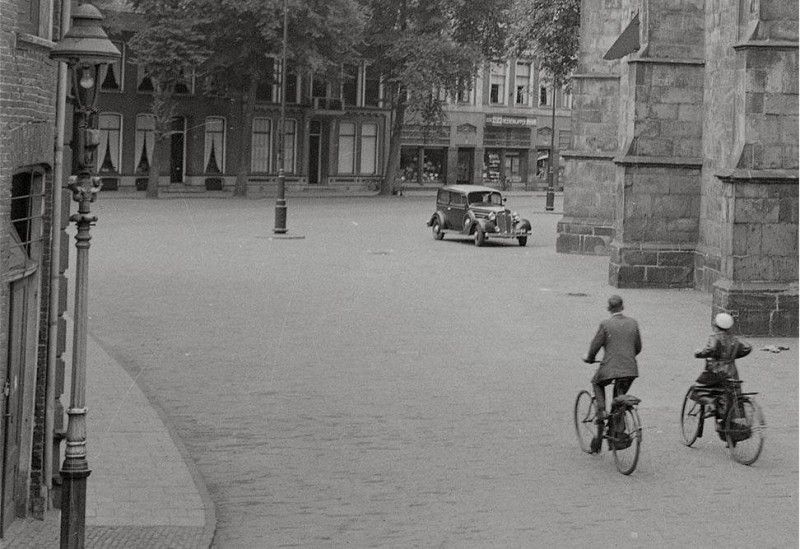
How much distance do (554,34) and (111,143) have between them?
2245 cm

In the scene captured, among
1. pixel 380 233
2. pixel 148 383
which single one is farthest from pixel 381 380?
pixel 380 233

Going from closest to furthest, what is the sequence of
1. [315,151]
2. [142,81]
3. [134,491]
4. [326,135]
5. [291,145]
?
1. [134,491]
2. [142,81]
3. [291,145]
4. [315,151]
5. [326,135]

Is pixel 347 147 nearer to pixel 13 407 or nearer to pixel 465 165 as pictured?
pixel 465 165

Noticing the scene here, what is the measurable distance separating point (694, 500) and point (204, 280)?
16.9m

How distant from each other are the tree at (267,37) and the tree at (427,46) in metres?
3.58

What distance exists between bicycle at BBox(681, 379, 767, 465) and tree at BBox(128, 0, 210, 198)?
1750 inches

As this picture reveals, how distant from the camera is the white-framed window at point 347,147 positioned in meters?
72.1

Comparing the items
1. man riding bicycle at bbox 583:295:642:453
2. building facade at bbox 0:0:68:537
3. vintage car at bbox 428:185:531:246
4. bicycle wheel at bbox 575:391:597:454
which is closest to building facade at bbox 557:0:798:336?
vintage car at bbox 428:185:531:246

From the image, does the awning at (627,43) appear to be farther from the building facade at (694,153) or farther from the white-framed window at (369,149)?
the white-framed window at (369,149)

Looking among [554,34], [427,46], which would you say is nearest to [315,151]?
[427,46]

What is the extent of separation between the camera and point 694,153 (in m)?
28.6

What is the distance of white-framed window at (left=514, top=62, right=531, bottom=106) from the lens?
83.2 meters

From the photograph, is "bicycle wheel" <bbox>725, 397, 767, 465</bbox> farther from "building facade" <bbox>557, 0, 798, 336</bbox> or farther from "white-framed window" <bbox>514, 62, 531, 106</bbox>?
"white-framed window" <bbox>514, 62, 531, 106</bbox>

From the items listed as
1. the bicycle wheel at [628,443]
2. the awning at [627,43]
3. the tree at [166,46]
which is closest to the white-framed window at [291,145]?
the tree at [166,46]
